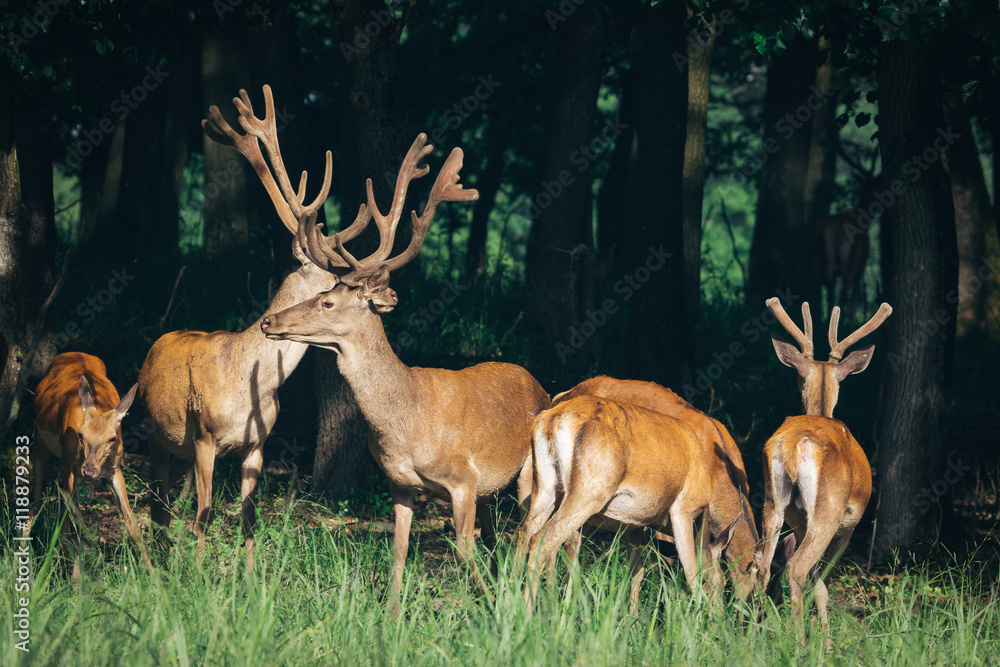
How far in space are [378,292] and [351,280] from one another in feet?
0.57

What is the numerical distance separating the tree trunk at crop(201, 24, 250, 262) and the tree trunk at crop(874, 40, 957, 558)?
7.43 metres

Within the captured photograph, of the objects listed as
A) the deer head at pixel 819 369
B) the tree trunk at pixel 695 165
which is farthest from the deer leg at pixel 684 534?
the tree trunk at pixel 695 165

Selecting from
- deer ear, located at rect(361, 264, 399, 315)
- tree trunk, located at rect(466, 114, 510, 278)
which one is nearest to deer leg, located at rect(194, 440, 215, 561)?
deer ear, located at rect(361, 264, 399, 315)

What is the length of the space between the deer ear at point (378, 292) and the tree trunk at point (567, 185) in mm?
5070

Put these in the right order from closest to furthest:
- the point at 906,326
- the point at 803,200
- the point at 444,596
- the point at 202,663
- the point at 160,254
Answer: the point at 202,663
the point at 444,596
the point at 906,326
the point at 160,254
the point at 803,200

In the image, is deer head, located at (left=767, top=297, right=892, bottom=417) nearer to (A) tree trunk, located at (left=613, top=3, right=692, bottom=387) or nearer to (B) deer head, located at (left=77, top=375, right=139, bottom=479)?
(A) tree trunk, located at (left=613, top=3, right=692, bottom=387)

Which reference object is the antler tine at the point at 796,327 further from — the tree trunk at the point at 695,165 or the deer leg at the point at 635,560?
the tree trunk at the point at 695,165

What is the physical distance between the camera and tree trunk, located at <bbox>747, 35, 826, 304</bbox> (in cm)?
1293

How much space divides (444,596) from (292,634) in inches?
56.9

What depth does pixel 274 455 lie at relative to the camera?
8.70m

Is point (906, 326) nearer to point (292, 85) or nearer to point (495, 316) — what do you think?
point (495, 316)

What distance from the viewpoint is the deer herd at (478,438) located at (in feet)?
17.5

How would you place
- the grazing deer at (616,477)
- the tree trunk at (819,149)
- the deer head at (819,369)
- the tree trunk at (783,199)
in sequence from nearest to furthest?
the grazing deer at (616,477) < the deer head at (819,369) < the tree trunk at (783,199) < the tree trunk at (819,149)

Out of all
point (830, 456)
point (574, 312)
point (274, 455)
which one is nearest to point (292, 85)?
point (274, 455)
